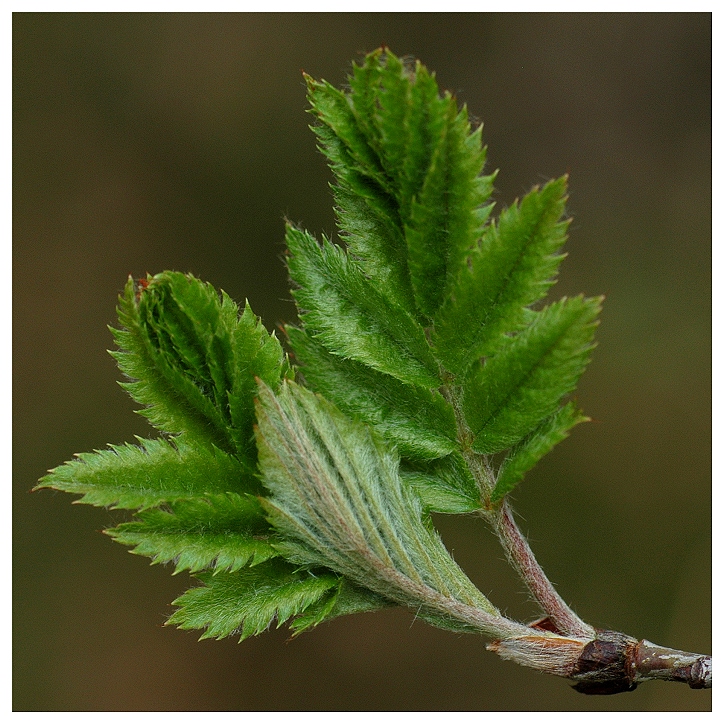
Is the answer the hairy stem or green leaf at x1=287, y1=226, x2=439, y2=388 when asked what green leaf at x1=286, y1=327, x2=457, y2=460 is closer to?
green leaf at x1=287, y1=226, x2=439, y2=388

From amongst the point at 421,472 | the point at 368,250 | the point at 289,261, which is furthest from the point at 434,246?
the point at 421,472

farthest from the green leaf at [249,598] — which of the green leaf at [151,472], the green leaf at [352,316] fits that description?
the green leaf at [352,316]

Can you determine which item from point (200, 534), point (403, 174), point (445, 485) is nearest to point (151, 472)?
point (200, 534)

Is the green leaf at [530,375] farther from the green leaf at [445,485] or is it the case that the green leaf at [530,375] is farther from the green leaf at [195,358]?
the green leaf at [195,358]

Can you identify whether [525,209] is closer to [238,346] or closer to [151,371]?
[238,346]

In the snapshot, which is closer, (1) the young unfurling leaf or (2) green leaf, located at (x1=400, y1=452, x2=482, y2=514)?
(1) the young unfurling leaf

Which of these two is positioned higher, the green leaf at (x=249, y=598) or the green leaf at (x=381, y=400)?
the green leaf at (x=381, y=400)

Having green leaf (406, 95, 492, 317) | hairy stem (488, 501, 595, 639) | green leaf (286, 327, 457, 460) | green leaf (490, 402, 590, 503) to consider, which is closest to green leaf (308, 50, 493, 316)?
green leaf (406, 95, 492, 317)
